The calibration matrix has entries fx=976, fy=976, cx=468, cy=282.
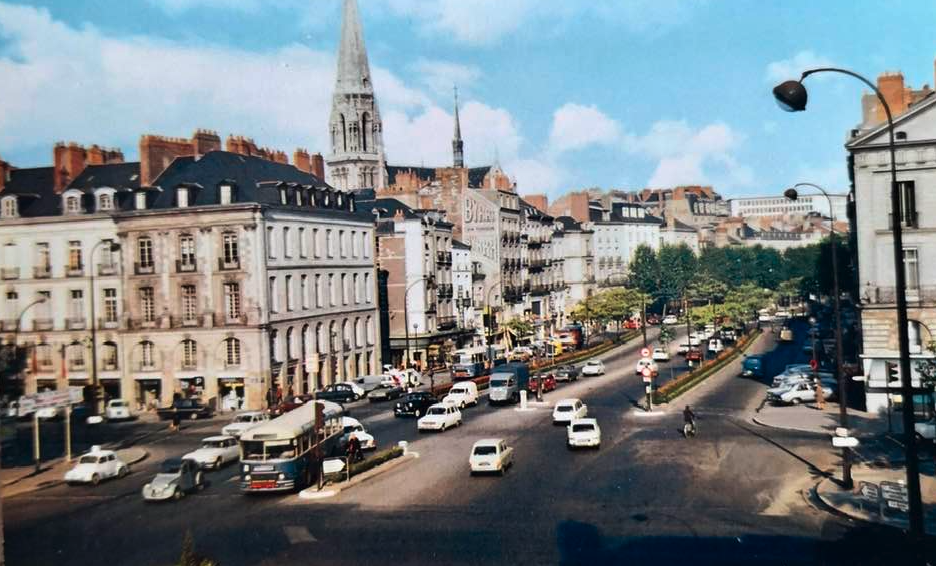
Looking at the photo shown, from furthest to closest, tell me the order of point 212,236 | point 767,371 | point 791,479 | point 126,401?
point 767,371, point 212,236, point 126,401, point 791,479

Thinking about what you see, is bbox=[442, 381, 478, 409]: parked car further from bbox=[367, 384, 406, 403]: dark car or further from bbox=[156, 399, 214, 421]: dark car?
bbox=[156, 399, 214, 421]: dark car

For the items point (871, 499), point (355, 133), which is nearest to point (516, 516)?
point (871, 499)

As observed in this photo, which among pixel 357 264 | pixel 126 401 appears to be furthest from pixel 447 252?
pixel 126 401

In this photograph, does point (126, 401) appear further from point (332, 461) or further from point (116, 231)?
point (332, 461)

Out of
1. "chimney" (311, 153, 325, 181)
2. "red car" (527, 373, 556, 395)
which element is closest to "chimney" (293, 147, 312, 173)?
"chimney" (311, 153, 325, 181)

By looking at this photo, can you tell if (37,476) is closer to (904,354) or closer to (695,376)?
(904,354)
